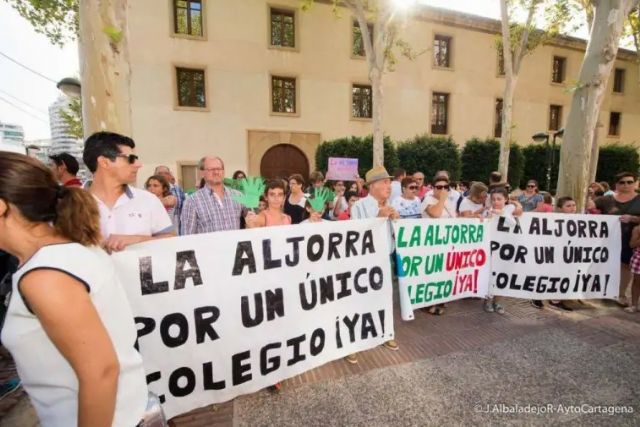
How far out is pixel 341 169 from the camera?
10945 mm

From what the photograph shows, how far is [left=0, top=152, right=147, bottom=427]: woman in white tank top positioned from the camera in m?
0.88

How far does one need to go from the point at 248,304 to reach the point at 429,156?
14.7 m

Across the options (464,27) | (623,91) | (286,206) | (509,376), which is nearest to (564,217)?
(509,376)

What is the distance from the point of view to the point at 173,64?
1398 centimetres

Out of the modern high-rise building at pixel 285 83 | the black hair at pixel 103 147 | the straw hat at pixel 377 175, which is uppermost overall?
the modern high-rise building at pixel 285 83

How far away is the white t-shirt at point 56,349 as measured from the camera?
0.92m

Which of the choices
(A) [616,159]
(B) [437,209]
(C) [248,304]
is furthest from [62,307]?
(A) [616,159]

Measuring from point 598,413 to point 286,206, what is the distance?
451 centimetres

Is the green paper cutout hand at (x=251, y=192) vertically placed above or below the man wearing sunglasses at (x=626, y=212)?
above

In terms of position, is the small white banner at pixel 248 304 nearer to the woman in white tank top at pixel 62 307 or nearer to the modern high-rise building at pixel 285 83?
the woman in white tank top at pixel 62 307

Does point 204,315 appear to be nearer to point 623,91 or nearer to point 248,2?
point 248,2

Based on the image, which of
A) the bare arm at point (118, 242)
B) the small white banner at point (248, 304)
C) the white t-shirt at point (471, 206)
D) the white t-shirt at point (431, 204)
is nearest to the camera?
the bare arm at point (118, 242)

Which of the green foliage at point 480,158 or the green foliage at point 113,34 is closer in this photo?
the green foliage at point 113,34

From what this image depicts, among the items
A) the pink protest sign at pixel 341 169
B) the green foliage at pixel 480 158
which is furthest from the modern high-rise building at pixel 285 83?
the pink protest sign at pixel 341 169
